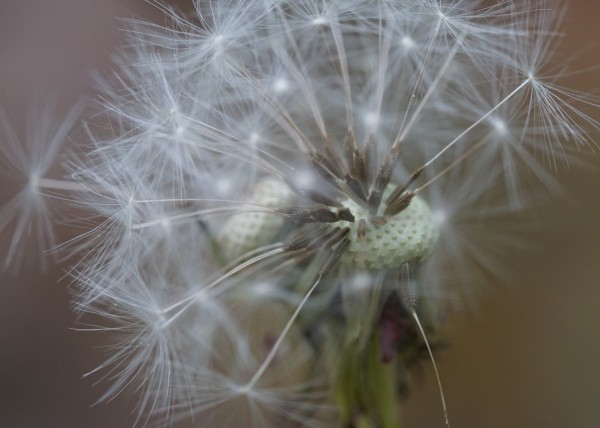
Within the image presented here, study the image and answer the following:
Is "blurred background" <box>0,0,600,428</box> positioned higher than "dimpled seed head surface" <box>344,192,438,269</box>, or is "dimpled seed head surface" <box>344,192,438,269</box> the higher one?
"blurred background" <box>0,0,600,428</box>

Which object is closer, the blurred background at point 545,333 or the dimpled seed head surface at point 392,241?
the dimpled seed head surface at point 392,241

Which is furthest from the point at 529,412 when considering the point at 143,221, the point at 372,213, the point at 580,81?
the point at 143,221

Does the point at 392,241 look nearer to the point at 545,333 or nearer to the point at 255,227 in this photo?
the point at 255,227

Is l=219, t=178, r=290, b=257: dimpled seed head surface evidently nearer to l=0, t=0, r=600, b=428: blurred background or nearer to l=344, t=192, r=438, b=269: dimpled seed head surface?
l=344, t=192, r=438, b=269: dimpled seed head surface

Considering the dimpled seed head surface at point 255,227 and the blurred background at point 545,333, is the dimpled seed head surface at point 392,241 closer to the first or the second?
the dimpled seed head surface at point 255,227

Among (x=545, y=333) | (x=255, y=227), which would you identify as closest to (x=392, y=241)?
(x=255, y=227)

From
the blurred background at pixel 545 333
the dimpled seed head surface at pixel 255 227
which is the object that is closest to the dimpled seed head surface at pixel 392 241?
the dimpled seed head surface at pixel 255 227

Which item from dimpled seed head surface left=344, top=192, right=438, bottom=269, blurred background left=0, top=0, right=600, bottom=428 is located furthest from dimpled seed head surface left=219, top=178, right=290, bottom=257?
blurred background left=0, top=0, right=600, bottom=428
